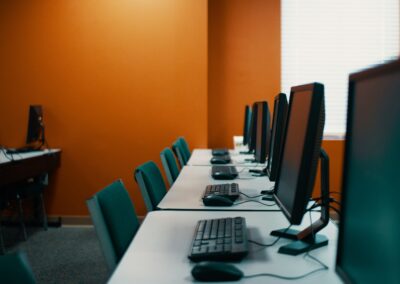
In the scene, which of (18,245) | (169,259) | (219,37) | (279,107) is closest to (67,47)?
(219,37)

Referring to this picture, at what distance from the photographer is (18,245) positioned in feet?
12.6

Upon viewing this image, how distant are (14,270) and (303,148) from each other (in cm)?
81

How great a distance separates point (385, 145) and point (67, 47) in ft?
14.2

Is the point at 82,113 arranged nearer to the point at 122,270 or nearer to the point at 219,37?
the point at 219,37

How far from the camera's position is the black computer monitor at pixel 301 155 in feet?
3.81

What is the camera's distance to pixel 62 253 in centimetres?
362

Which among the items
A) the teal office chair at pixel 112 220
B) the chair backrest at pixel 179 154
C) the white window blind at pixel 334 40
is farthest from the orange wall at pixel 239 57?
the teal office chair at pixel 112 220

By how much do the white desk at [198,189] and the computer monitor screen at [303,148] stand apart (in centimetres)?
67

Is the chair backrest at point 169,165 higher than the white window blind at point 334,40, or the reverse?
the white window blind at point 334,40

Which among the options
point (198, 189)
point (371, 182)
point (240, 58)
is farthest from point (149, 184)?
point (240, 58)

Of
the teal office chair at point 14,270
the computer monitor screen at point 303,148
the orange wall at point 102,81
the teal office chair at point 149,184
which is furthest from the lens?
the orange wall at point 102,81

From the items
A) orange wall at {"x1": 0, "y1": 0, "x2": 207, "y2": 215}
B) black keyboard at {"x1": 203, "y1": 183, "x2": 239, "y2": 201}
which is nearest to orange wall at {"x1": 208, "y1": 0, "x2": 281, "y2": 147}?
orange wall at {"x1": 0, "y1": 0, "x2": 207, "y2": 215}

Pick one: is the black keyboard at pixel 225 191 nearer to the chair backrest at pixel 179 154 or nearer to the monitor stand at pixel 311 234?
the monitor stand at pixel 311 234

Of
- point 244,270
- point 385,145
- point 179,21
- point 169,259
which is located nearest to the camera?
point 385,145
